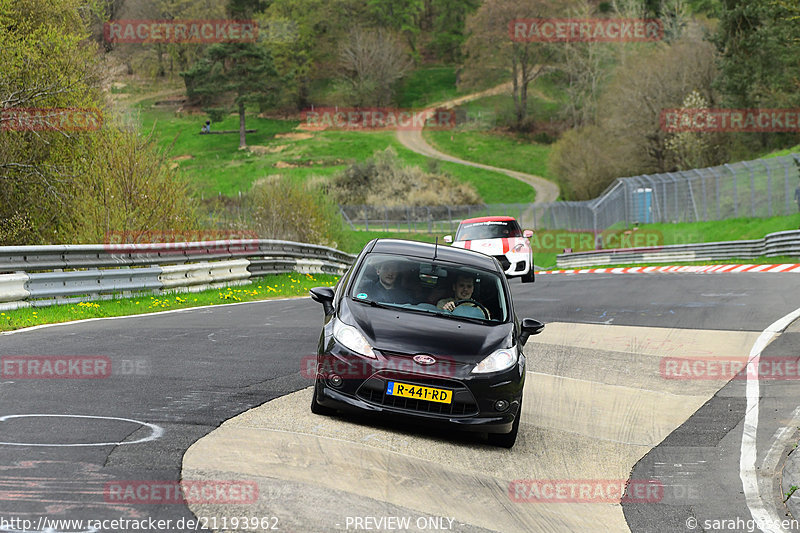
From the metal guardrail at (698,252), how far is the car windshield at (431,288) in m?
27.2

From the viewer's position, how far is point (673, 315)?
1730 cm

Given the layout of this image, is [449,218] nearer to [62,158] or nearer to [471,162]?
[471,162]

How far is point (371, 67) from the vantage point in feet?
393

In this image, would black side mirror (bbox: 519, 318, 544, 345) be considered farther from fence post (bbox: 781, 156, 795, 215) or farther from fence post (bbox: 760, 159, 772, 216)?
fence post (bbox: 760, 159, 772, 216)

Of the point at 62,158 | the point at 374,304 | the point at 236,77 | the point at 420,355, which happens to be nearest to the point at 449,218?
the point at 236,77

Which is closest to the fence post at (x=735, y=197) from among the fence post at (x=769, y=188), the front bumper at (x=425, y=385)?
the fence post at (x=769, y=188)

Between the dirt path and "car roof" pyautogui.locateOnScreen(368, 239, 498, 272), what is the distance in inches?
3017

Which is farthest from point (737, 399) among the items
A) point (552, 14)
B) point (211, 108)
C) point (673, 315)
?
point (552, 14)

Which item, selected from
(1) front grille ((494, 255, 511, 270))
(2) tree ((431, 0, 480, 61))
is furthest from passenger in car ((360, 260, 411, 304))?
(2) tree ((431, 0, 480, 61))

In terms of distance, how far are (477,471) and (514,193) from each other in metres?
85.3

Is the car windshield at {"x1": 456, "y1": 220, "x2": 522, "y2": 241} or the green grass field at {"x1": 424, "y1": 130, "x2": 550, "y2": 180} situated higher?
the car windshield at {"x1": 456, "y1": 220, "x2": 522, "y2": 241}

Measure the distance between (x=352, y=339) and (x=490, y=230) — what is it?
56.2 feet

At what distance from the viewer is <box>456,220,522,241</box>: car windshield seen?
2461 cm

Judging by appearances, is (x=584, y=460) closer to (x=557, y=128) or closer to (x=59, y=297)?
(x=59, y=297)
